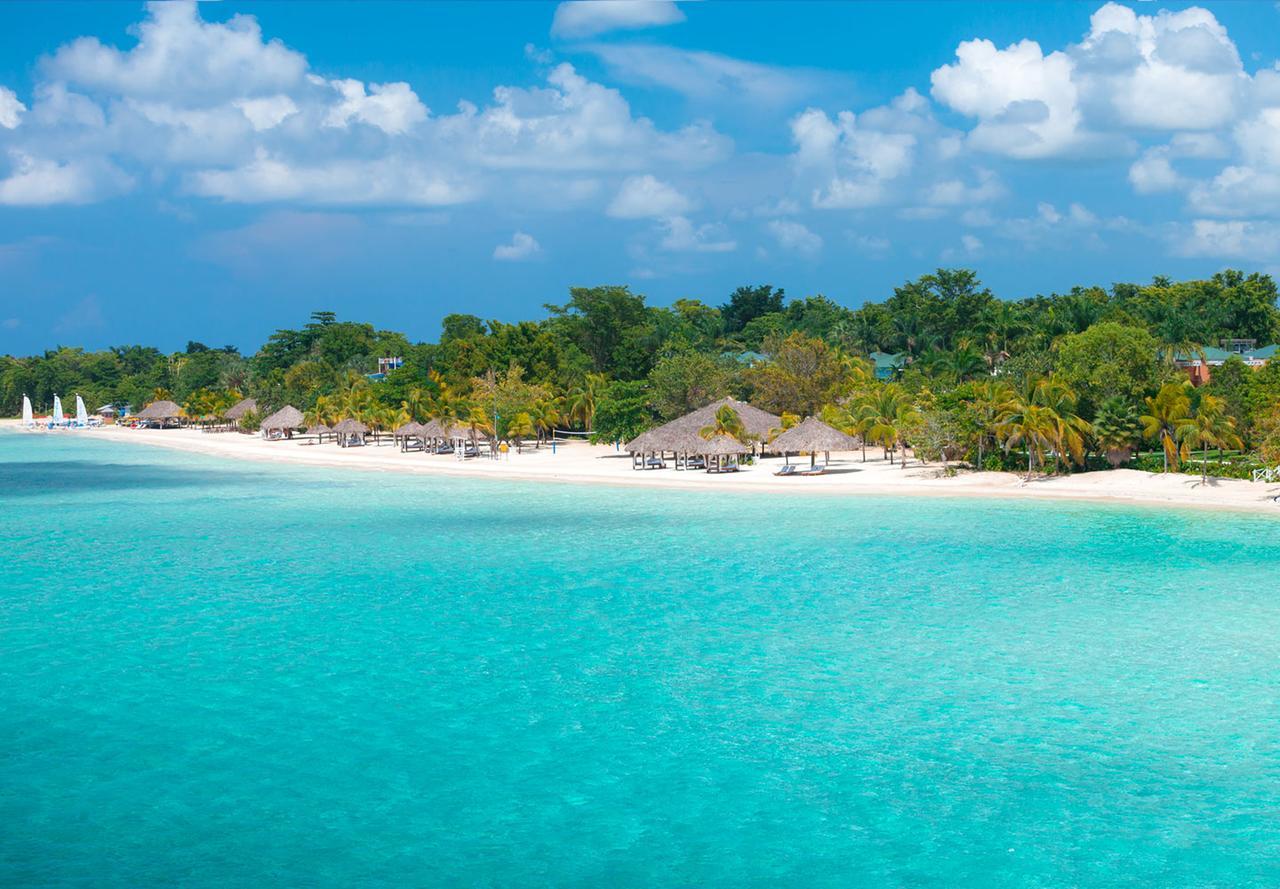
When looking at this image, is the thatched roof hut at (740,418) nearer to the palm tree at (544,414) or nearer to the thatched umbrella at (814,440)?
the thatched umbrella at (814,440)

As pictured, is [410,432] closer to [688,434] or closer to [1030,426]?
[688,434]

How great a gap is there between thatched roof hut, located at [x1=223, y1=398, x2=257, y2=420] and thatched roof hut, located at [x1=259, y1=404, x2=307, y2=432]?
9.94 metres

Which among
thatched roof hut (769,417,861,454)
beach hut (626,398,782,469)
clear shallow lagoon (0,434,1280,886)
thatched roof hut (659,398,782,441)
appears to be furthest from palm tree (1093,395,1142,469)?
thatched roof hut (659,398,782,441)

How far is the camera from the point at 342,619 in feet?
66.1

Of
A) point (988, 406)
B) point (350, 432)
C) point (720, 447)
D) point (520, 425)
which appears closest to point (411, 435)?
point (350, 432)

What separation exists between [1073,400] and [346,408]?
1714 inches

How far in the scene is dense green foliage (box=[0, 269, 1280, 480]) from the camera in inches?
1319

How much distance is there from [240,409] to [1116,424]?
2464 inches

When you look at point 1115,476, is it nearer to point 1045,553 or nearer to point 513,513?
point 1045,553

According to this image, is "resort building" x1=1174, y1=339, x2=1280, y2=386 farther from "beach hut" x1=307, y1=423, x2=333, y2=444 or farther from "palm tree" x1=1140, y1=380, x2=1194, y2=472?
"beach hut" x1=307, y1=423, x2=333, y2=444

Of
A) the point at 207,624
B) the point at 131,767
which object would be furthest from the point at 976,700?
the point at 207,624

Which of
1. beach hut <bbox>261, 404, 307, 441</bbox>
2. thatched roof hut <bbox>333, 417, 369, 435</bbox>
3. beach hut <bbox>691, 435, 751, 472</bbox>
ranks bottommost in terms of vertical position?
beach hut <bbox>691, 435, 751, 472</bbox>

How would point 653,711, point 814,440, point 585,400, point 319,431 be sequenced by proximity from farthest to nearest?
point 319,431 < point 585,400 < point 814,440 < point 653,711

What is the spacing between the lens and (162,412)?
87.9 m
